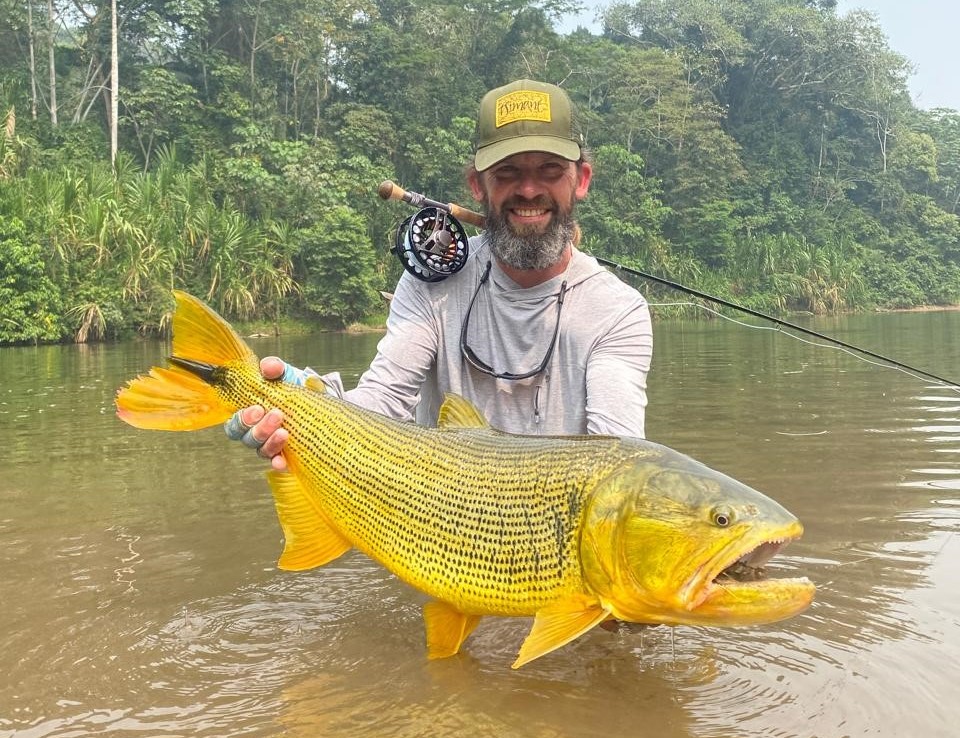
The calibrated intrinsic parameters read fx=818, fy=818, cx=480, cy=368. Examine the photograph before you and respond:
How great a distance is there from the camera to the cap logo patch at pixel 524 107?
3150 millimetres

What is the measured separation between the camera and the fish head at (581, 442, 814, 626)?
1.84 meters

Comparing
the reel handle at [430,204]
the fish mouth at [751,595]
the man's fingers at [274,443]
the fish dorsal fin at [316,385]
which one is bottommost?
the fish mouth at [751,595]

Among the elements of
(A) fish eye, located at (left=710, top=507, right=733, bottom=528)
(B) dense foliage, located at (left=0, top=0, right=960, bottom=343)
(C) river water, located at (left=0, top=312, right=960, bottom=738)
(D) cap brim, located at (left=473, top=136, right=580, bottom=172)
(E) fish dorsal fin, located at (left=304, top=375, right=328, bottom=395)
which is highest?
(B) dense foliage, located at (left=0, top=0, right=960, bottom=343)

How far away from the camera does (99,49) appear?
106 feet

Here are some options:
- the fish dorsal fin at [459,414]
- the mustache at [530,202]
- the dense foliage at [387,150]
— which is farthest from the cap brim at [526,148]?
the dense foliage at [387,150]

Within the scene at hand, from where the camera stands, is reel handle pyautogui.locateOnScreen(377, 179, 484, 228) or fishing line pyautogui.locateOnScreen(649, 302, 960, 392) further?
fishing line pyautogui.locateOnScreen(649, 302, 960, 392)

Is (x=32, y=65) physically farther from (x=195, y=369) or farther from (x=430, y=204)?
(x=195, y=369)

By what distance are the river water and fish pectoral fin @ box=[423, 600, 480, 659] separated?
0.55ft

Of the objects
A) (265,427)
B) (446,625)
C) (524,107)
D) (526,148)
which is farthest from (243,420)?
(524,107)

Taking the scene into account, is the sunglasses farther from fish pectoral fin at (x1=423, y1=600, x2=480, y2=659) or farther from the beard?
fish pectoral fin at (x1=423, y1=600, x2=480, y2=659)

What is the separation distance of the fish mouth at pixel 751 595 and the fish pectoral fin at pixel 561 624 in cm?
27

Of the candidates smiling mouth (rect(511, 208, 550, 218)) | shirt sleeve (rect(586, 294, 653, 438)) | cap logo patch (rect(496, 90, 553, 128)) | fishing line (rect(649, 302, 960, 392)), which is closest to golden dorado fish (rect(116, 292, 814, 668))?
shirt sleeve (rect(586, 294, 653, 438))

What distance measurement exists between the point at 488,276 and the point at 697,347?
51.1 feet

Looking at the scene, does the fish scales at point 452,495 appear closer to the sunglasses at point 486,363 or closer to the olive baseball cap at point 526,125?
the sunglasses at point 486,363
